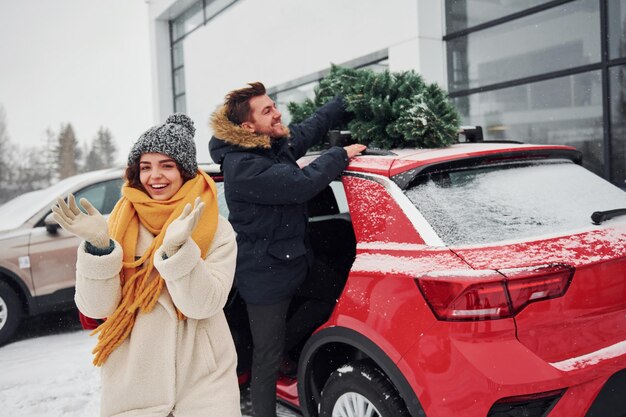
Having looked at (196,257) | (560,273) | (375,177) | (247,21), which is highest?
(247,21)

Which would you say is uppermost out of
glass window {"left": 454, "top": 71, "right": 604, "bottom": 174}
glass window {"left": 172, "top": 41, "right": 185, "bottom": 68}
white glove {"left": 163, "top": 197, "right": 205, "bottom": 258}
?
glass window {"left": 172, "top": 41, "right": 185, "bottom": 68}

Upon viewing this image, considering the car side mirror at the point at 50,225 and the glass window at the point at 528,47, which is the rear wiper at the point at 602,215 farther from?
the glass window at the point at 528,47

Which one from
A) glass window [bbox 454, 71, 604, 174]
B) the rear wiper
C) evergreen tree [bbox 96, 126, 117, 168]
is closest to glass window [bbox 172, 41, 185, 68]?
glass window [bbox 454, 71, 604, 174]

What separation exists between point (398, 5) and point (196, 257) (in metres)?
8.09

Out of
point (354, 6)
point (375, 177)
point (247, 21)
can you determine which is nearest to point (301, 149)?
point (375, 177)

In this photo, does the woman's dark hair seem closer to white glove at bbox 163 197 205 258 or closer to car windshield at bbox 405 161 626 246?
white glove at bbox 163 197 205 258

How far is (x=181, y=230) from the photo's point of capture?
5.45 ft

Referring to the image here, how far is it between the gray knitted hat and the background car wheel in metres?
1.08

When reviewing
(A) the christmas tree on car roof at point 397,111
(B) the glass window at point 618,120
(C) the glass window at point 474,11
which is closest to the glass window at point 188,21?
(C) the glass window at point 474,11

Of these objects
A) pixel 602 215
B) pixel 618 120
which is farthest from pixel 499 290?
pixel 618 120

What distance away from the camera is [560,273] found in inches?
74.3

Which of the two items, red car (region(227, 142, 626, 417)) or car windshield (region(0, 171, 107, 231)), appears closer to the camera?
red car (region(227, 142, 626, 417))

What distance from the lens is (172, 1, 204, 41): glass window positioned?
18.7 m

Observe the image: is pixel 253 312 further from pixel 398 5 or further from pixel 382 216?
pixel 398 5
